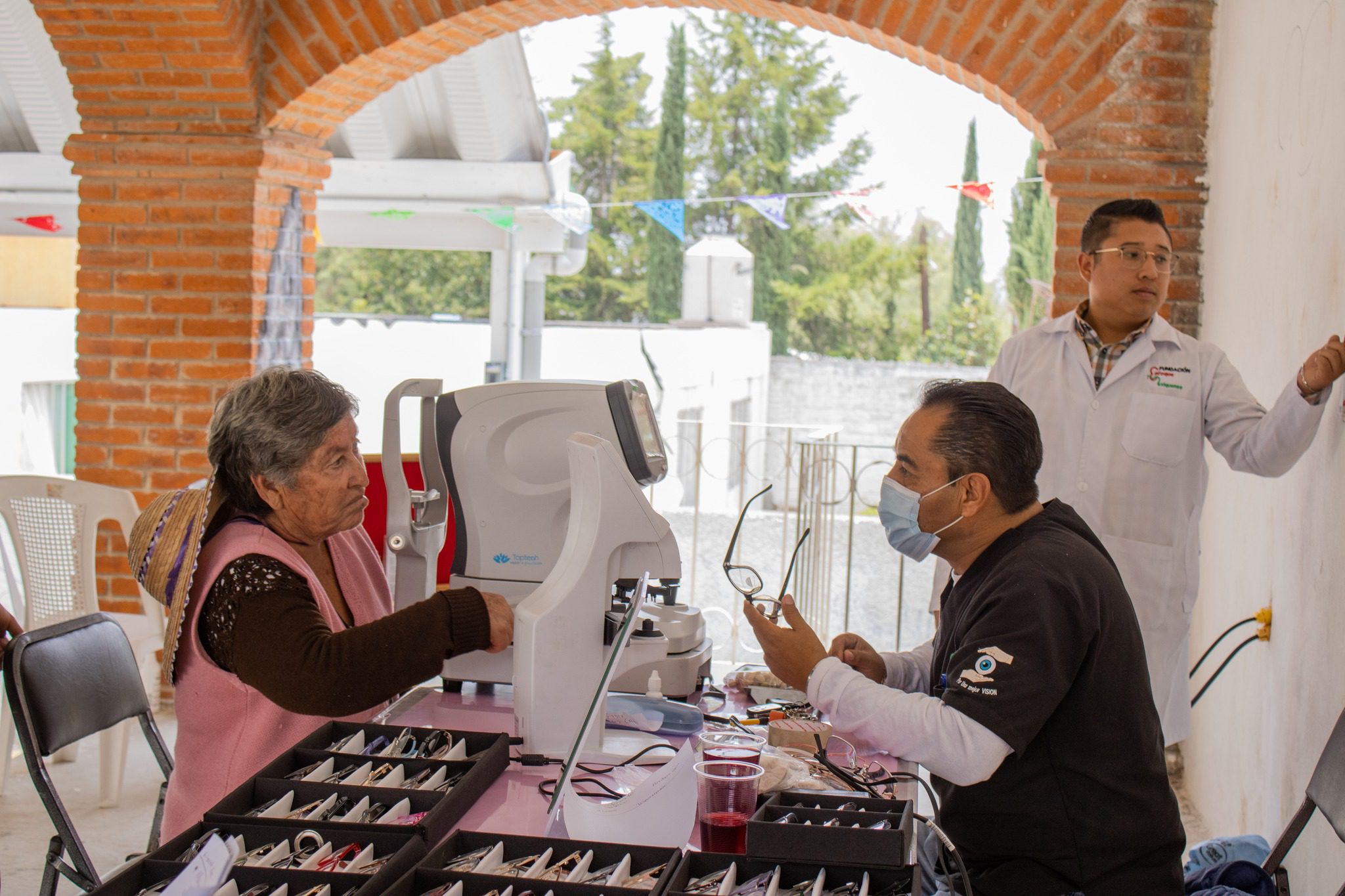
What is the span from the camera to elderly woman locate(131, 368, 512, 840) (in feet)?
6.14

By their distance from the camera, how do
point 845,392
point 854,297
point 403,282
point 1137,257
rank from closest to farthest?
A: point 1137,257
point 845,392
point 854,297
point 403,282

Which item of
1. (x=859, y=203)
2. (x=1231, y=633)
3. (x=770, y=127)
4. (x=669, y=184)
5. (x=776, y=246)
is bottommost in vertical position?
(x=1231, y=633)

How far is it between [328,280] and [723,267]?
1368 centimetres

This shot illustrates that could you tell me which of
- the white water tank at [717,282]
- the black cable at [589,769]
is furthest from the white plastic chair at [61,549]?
the white water tank at [717,282]

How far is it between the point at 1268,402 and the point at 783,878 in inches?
89.9

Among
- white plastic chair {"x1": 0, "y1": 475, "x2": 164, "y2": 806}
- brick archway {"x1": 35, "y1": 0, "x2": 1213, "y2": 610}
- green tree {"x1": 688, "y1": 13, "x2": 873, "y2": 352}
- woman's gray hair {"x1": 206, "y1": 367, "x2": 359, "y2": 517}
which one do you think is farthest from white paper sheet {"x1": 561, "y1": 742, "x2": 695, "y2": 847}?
green tree {"x1": 688, "y1": 13, "x2": 873, "y2": 352}

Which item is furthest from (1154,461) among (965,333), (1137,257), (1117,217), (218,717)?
(965,333)

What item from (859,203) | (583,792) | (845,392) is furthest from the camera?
(845,392)

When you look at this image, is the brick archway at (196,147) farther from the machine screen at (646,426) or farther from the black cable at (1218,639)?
the machine screen at (646,426)

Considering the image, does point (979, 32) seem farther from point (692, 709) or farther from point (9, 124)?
Result: point (9, 124)

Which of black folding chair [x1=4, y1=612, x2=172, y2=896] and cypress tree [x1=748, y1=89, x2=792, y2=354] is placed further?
cypress tree [x1=748, y1=89, x2=792, y2=354]

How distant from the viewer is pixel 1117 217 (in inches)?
118

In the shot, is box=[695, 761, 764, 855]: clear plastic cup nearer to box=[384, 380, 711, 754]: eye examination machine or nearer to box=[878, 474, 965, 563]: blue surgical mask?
box=[384, 380, 711, 754]: eye examination machine

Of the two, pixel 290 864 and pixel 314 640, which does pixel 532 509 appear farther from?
pixel 290 864
